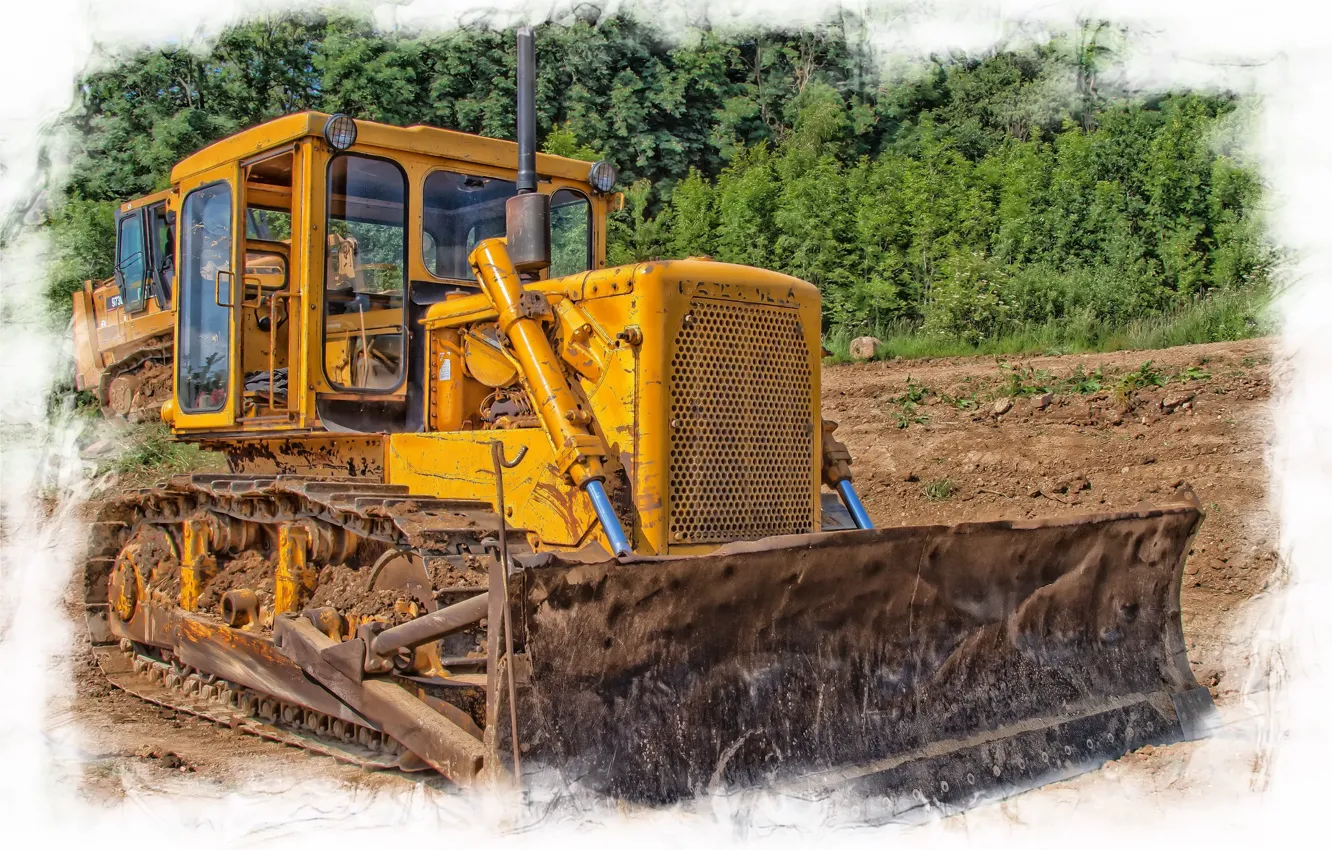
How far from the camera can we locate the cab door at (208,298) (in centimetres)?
668

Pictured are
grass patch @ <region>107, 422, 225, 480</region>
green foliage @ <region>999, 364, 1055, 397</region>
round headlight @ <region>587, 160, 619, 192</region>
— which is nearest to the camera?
round headlight @ <region>587, 160, 619, 192</region>

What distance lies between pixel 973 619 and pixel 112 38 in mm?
4421

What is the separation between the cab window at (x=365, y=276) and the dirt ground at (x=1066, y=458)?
199 cm

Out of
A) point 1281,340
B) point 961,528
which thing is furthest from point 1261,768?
point 1281,340

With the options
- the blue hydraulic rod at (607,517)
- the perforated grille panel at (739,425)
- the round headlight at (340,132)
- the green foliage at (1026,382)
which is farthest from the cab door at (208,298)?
the green foliage at (1026,382)

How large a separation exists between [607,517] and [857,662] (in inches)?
45.7

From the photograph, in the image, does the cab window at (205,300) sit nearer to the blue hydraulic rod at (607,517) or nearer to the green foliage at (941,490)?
the blue hydraulic rod at (607,517)

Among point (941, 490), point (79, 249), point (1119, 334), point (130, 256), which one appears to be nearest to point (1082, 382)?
point (941, 490)

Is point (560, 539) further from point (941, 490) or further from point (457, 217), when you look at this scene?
point (941, 490)

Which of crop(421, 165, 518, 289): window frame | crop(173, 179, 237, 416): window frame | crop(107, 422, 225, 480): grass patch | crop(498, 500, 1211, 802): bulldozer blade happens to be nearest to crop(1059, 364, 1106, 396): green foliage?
crop(498, 500, 1211, 802): bulldozer blade

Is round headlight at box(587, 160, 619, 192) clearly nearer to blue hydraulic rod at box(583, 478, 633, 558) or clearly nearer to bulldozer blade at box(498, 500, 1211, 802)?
blue hydraulic rod at box(583, 478, 633, 558)

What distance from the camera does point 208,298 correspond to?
23.0ft

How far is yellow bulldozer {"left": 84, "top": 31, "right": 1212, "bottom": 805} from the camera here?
441 cm

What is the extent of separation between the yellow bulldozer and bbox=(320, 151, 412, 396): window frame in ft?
0.06
